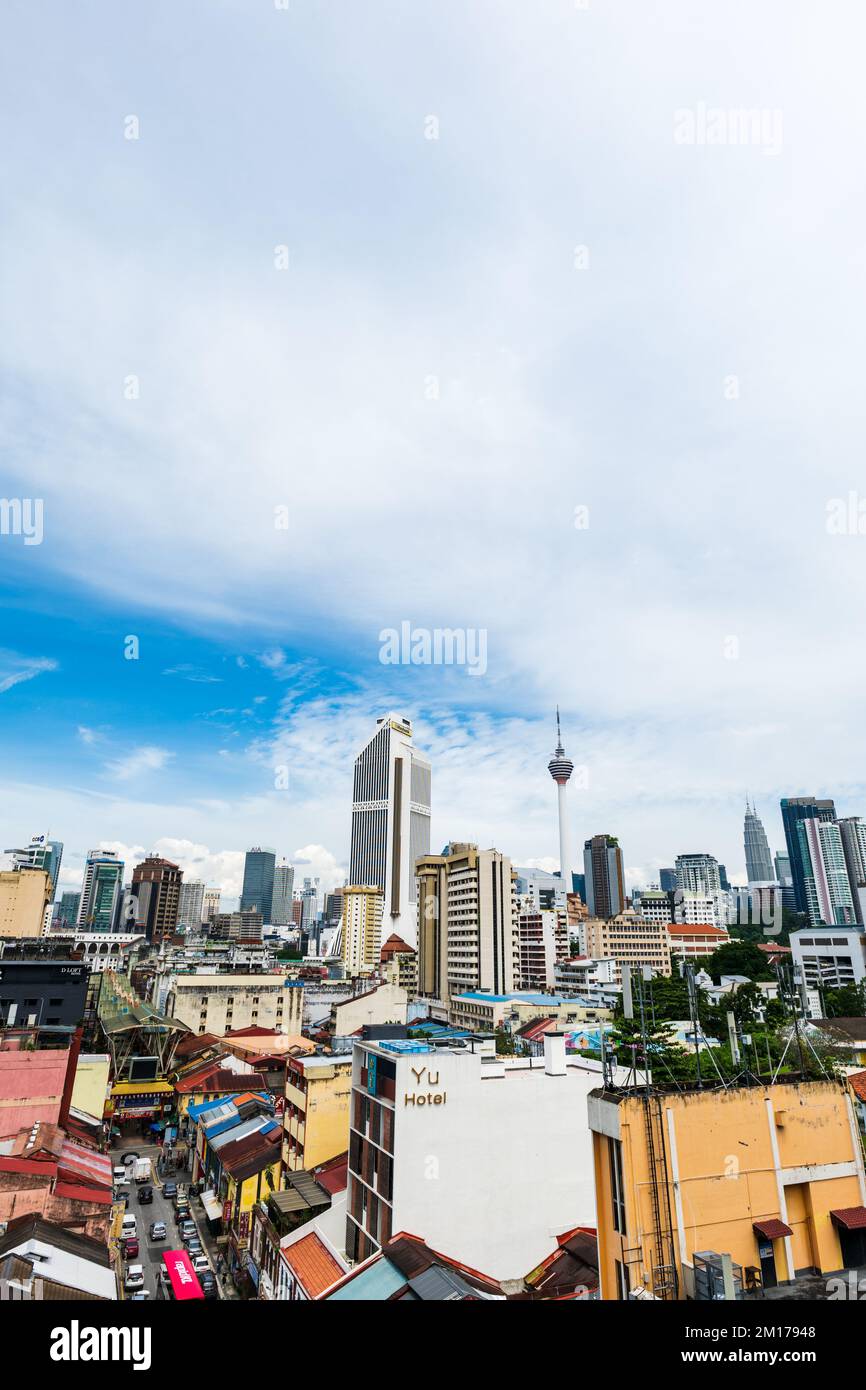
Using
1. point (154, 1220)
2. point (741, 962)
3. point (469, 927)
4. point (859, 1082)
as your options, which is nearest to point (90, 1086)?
point (154, 1220)

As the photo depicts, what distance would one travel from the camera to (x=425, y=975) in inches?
3029

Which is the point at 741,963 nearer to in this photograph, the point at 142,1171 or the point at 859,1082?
the point at 859,1082

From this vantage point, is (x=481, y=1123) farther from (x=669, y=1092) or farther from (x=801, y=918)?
(x=801, y=918)

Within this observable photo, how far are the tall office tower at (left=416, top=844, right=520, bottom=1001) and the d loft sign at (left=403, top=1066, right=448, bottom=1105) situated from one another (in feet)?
170

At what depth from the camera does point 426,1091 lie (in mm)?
18594

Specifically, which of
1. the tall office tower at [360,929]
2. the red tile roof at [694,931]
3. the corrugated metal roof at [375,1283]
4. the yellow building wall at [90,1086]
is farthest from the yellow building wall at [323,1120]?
the tall office tower at [360,929]

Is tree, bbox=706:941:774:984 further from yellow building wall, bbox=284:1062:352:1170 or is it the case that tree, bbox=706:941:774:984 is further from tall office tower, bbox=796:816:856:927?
tall office tower, bbox=796:816:856:927

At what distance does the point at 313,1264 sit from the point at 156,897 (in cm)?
14625

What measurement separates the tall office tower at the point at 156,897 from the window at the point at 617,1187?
15409 centimetres

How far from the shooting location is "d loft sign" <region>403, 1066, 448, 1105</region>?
18.5 m

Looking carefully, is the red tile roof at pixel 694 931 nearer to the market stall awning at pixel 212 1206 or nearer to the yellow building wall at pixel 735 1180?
the market stall awning at pixel 212 1206

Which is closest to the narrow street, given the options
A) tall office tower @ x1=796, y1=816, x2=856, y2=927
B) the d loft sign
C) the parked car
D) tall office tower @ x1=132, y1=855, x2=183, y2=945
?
the parked car
